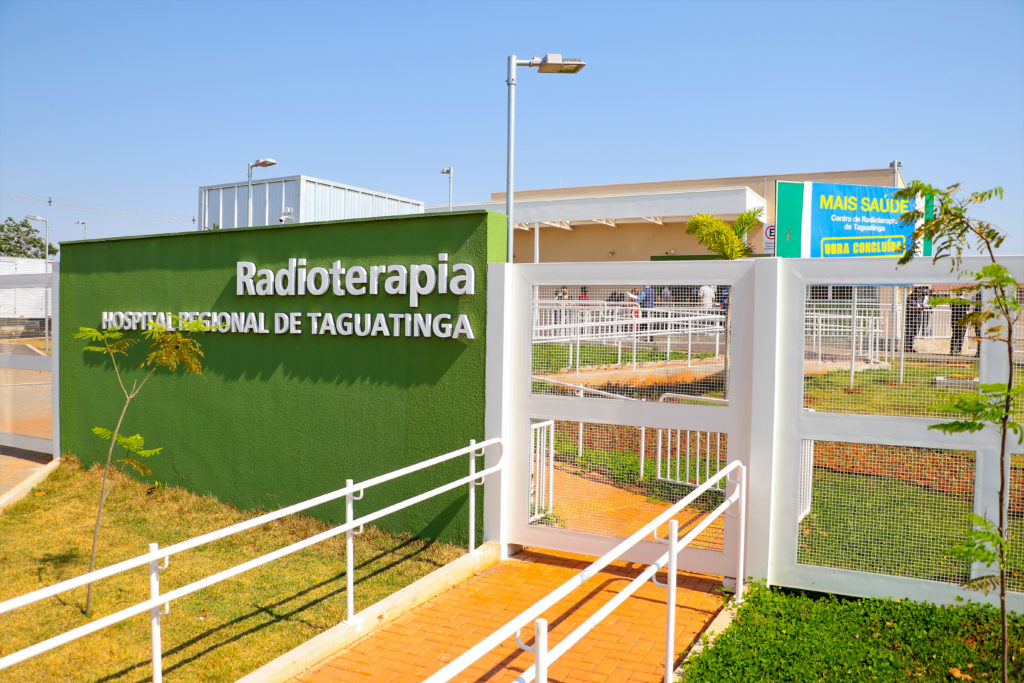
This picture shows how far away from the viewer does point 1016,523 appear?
547 centimetres

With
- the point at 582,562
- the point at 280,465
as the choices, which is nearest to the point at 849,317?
the point at 582,562

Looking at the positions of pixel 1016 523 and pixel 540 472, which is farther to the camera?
pixel 540 472

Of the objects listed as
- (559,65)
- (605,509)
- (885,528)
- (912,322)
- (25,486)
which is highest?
(559,65)

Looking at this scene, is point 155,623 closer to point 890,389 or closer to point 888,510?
point 888,510

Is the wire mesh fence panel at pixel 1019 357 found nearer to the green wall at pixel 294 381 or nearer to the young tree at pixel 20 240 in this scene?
the green wall at pixel 294 381

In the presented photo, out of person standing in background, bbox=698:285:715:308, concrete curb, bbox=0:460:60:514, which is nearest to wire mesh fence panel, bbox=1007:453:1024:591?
person standing in background, bbox=698:285:715:308

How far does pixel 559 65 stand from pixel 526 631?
743 cm

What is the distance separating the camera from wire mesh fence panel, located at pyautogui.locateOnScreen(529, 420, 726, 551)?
21.2 ft

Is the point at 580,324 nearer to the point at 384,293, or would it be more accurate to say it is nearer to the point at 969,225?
the point at 384,293

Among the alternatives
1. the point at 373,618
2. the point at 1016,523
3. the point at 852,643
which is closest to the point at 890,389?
the point at 1016,523

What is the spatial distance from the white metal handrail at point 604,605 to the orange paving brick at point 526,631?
1.13 ft

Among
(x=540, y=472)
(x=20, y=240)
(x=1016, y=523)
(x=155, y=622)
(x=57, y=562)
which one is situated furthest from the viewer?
(x=20, y=240)

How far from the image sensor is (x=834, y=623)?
5.30m

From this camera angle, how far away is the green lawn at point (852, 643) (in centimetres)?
449
